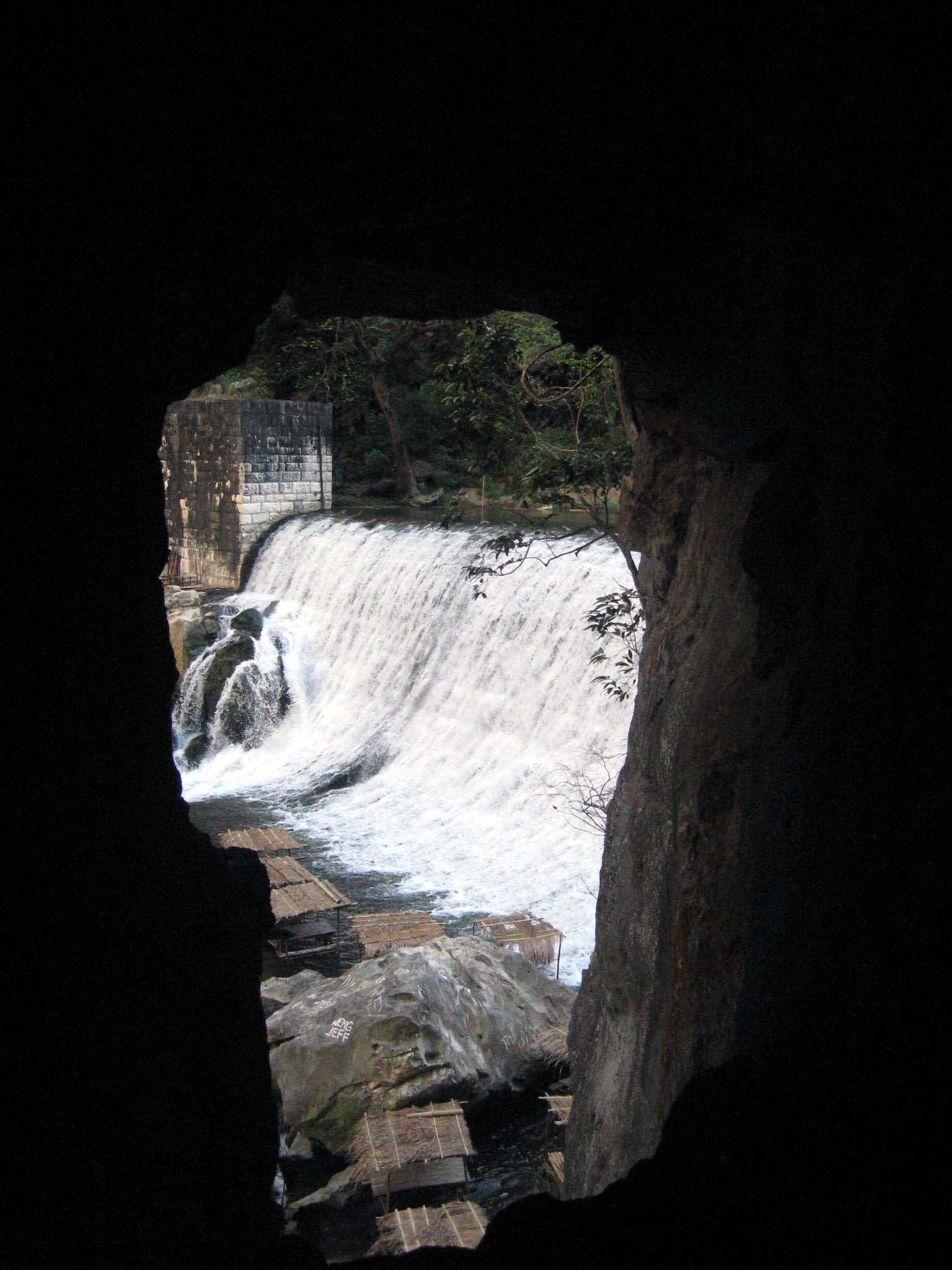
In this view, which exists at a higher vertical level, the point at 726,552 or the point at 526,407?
the point at 526,407

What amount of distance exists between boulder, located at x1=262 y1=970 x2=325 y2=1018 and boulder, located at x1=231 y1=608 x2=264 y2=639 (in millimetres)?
6007

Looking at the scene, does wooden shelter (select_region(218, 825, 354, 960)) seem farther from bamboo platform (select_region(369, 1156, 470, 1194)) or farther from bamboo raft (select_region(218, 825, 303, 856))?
bamboo platform (select_region(369, 1156, 470, 1194))

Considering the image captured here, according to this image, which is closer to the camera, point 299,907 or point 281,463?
point 299,907

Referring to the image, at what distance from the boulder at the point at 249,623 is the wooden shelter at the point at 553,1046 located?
23.5 ft

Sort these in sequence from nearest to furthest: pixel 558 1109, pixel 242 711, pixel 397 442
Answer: pixel 558 1109, pixel 242 711, pixel 397 442

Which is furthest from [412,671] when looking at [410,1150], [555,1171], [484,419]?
[555,1171]

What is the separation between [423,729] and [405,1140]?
568cm

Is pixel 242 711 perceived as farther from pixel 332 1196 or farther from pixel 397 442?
pixel 332 1196

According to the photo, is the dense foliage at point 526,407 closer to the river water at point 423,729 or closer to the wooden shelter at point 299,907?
the river water at point 423,729

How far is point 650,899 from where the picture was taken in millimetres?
3373

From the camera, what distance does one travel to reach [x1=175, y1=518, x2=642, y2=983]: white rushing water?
862 centimetres

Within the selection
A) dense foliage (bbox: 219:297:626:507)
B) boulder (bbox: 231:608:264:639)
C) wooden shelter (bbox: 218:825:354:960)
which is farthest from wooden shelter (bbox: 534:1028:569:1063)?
boulder (bbox: 231:608:264:639)

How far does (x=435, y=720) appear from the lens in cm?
1060

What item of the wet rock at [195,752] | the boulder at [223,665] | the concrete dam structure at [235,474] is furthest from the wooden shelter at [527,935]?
the concrete dam structure at [235,474]
